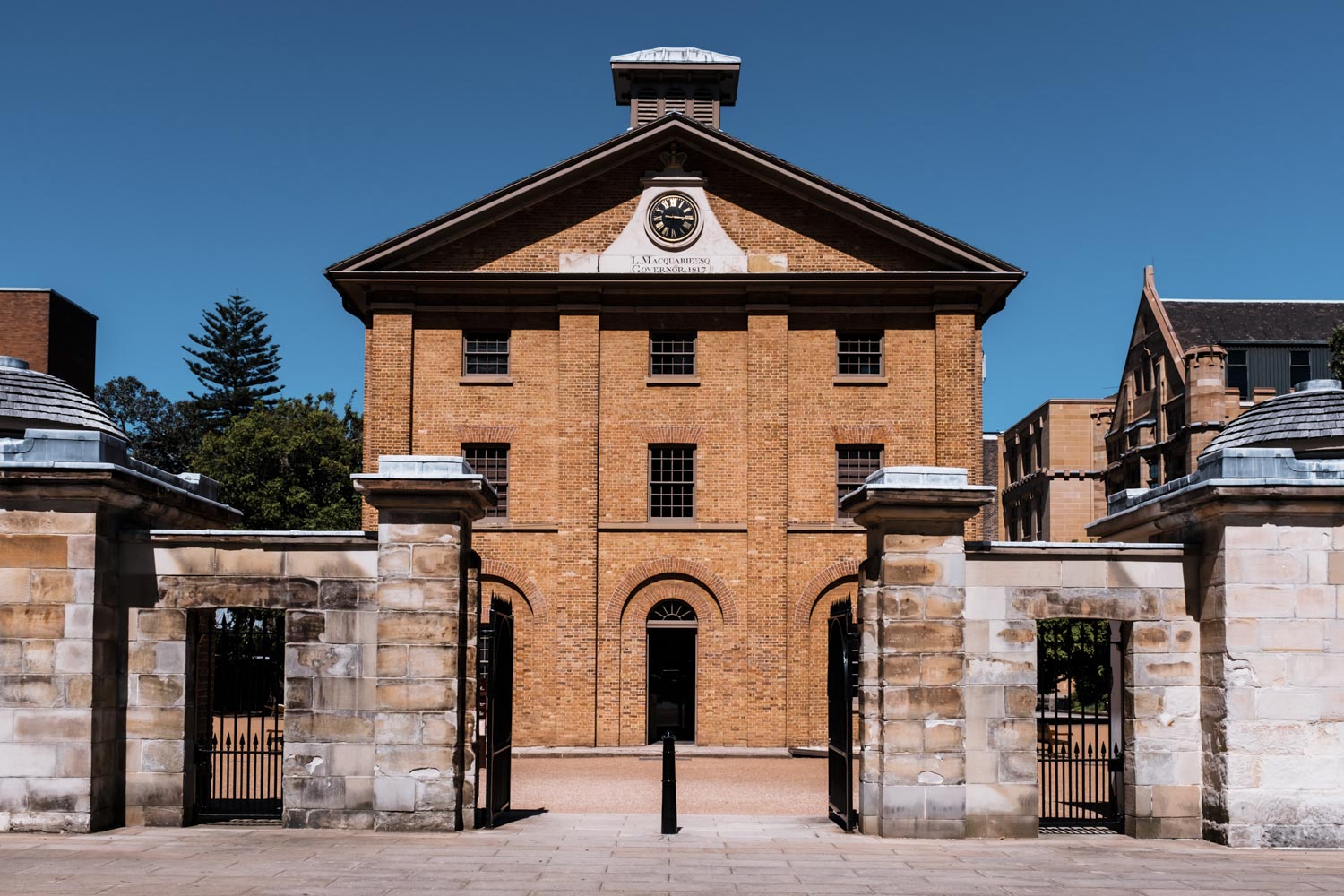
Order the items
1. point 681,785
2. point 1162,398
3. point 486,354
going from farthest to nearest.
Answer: point 1162,398
point 486,354
point 681,785

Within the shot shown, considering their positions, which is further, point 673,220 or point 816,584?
point 673,220

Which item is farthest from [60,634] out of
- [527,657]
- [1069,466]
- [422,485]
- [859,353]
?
[1069,466]

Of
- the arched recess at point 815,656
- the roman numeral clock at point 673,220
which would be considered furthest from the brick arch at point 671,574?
the roman numeral clock at point 673,220

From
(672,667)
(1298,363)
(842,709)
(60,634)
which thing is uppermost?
Answer: (1298,363)

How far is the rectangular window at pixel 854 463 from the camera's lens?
26859 mm

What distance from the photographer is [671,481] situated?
87.9 ft

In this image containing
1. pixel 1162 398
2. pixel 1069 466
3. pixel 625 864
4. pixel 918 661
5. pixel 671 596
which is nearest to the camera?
pixel 625 864

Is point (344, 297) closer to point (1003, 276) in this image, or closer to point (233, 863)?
point (1003, 276)

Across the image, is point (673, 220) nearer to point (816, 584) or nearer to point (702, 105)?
point (702, 105)

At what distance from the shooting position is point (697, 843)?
13.0 meters

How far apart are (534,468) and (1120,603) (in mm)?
15012

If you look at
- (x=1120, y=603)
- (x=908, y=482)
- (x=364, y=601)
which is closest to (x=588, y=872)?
(x=364, y=601)

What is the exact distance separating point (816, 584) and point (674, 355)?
18.4 feet

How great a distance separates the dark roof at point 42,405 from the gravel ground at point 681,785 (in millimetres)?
7248
